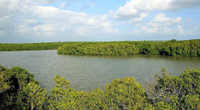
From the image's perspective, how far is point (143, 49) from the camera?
54.4m

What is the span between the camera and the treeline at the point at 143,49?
44438 mm

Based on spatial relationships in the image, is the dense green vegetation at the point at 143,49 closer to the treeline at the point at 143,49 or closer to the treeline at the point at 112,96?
the treeline at the point at 143,49

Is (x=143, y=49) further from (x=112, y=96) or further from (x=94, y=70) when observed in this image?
(x=112, y=96)

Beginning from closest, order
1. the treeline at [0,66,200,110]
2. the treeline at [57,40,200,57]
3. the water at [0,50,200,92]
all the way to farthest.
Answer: the treeline at [0,66,200,110], the water at [0,50,200,92], the treeline at [57,40,200,57]

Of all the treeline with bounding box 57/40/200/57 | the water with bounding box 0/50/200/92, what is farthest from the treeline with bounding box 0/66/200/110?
the treeline with bounding box 57/40/200/57

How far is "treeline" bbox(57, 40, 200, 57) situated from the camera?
4444 cm

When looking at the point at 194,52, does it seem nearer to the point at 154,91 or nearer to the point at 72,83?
the point at 72,83

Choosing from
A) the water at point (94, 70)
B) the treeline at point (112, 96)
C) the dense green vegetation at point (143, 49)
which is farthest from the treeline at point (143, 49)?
the treeline at point (112, 96)

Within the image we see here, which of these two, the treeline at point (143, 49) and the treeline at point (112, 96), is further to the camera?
the treeline at point (143, 49)

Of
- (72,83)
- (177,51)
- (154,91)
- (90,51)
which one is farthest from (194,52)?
(154,91)

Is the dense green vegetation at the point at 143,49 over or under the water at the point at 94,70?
over

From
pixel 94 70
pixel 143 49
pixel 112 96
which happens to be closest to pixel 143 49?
pixel 143 49

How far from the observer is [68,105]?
324 inches

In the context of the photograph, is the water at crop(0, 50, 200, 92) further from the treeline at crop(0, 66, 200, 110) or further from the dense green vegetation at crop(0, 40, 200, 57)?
the dense green vegetation at crop(0, 40, 200, 57)
